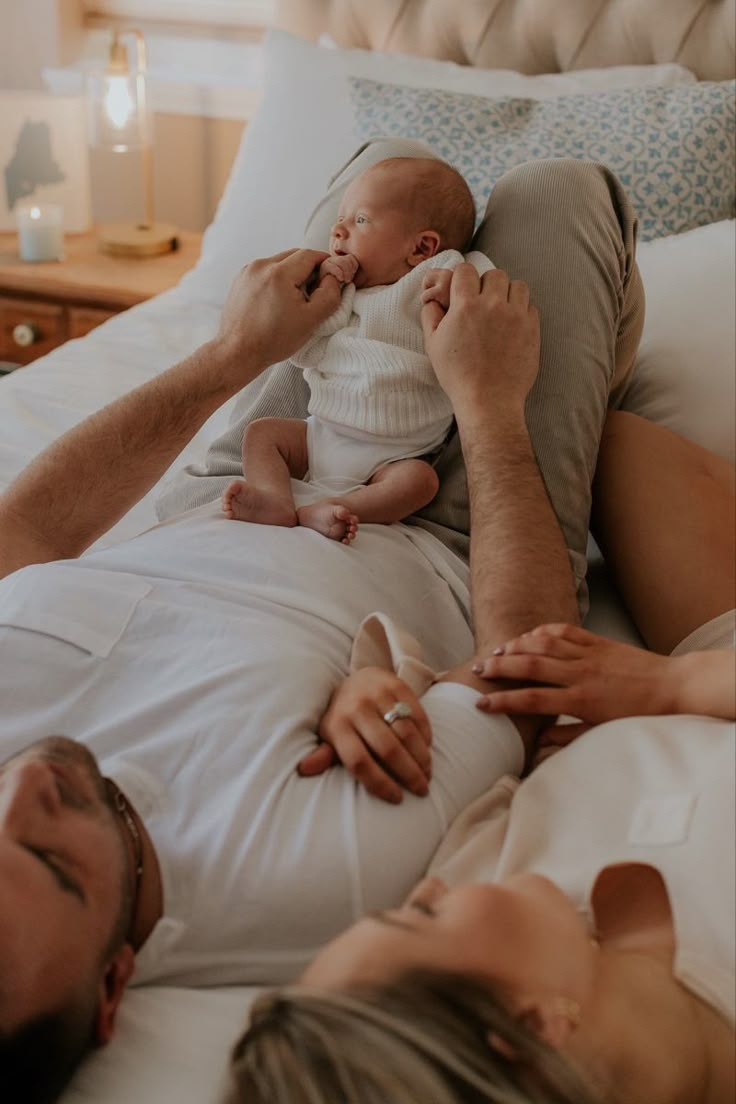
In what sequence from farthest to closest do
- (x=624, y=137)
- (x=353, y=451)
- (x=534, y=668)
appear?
(x=624, y=137) < (x=353, y=451) < (x=534, y=668)

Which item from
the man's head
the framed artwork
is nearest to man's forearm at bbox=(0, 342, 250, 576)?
the man's head

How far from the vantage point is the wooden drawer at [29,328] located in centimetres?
271

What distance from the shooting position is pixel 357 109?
7.20 ft

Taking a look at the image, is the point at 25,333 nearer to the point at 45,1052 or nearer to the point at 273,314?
the point at 273,314

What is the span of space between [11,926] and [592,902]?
0.41m

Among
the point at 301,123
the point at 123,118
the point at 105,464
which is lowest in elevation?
the point at 105,464

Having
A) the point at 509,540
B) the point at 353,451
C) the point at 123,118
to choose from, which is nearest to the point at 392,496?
the point at 353,451

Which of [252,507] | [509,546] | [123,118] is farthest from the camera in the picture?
[123,118]

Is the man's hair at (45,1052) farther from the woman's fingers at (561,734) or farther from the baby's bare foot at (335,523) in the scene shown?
the baby's bare foot at (335,523)

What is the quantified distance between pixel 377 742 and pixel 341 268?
2.43 ft

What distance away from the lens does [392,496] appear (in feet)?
4.46

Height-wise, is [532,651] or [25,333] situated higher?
[532,651]

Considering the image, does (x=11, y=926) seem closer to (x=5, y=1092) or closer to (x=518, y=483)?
(x=5, y=1092)

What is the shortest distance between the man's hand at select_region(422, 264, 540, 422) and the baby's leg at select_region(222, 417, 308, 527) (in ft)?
0.72
